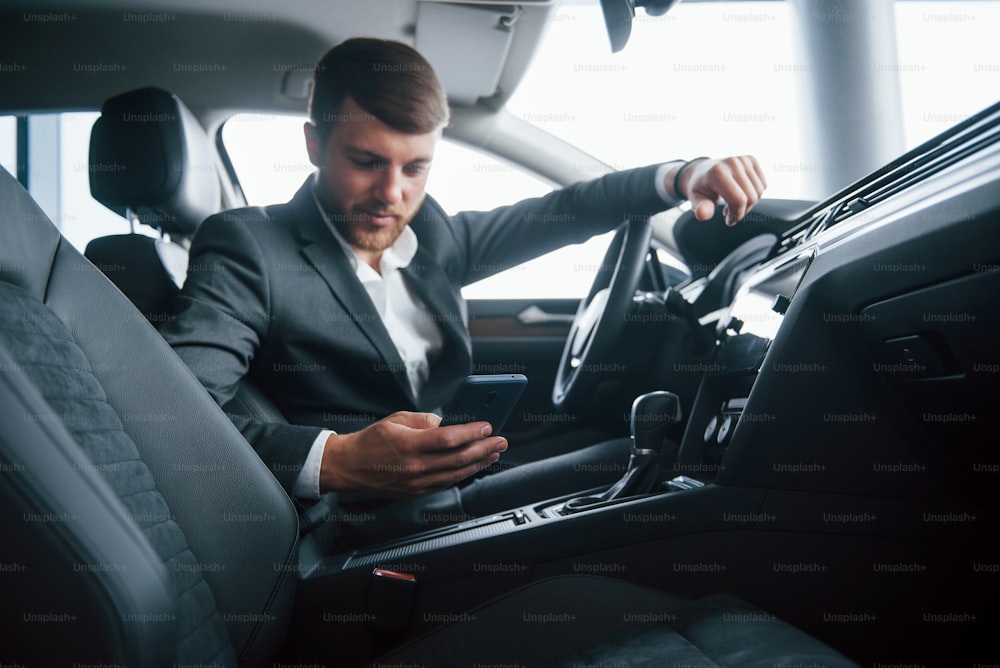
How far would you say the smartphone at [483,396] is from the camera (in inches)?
34.4

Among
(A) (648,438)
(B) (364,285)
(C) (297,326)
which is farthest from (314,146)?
(A) (648,438)

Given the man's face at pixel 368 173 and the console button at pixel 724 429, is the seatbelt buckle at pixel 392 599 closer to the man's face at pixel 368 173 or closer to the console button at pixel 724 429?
the console button at pixel 724 429

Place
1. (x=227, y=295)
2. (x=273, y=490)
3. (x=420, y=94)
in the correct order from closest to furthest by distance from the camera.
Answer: (x=273, y=490)
(x=227, y=295)
(x=420, y=94)

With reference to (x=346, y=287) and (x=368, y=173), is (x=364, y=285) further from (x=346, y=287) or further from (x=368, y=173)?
(x=368, y=173)

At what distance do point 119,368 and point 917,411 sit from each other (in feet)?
2.79

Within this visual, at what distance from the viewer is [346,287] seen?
3.94 ft

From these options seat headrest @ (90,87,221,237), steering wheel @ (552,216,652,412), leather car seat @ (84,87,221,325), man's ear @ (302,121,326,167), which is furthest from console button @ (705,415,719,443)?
seat headrest @ (90,87,221,237)

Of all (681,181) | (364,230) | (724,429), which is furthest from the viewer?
(364,230)

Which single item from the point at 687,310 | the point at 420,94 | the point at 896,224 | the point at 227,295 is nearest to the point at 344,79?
the point at 420,94

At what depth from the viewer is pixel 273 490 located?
0.77 meters

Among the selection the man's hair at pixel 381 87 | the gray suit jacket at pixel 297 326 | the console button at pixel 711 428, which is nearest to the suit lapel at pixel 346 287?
the gray suit jacket at pixel 297 326

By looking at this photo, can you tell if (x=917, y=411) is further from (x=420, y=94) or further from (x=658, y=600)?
(x=420, y=94)

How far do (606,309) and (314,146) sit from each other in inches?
28.9

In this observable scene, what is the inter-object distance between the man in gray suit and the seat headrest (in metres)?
0.29
